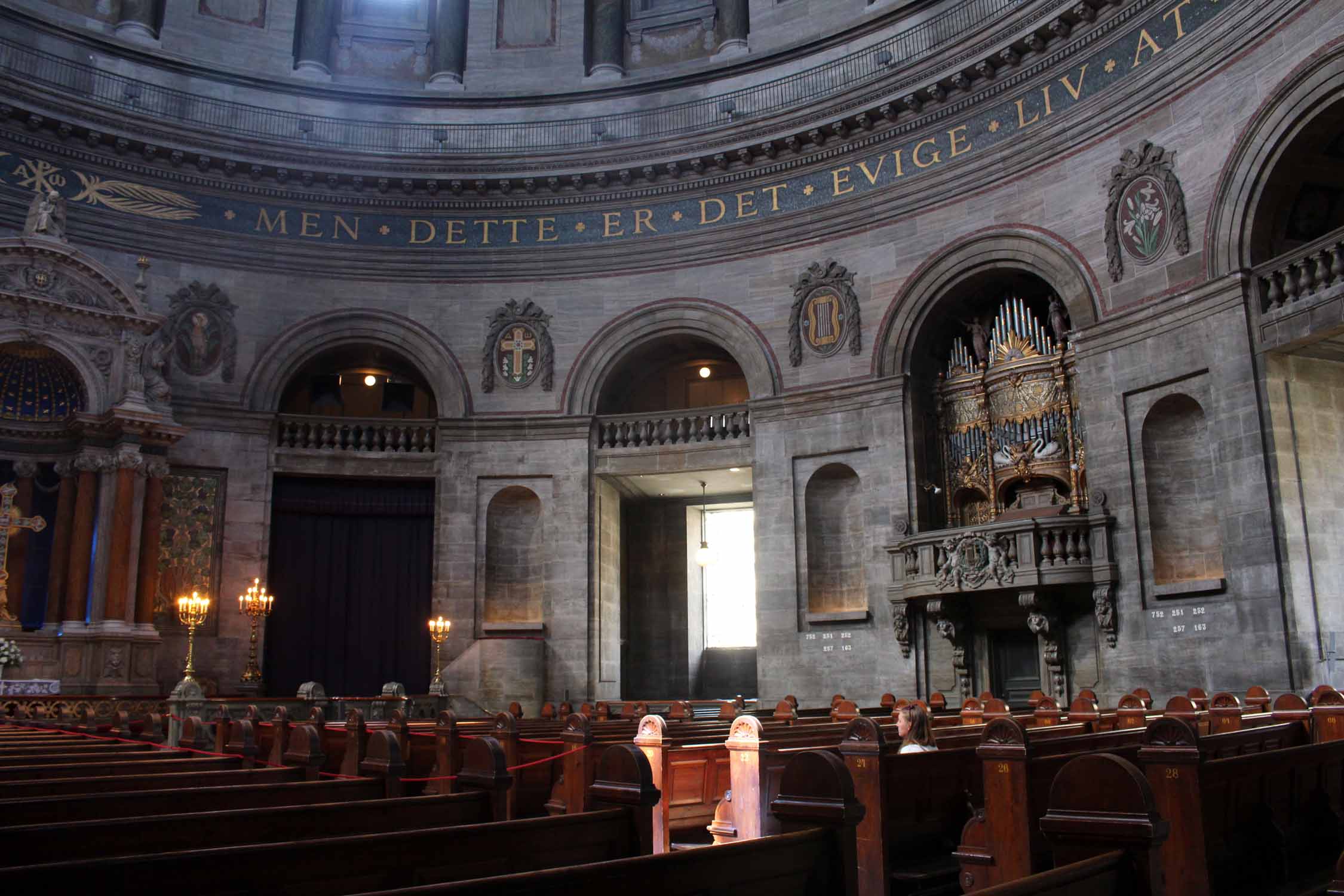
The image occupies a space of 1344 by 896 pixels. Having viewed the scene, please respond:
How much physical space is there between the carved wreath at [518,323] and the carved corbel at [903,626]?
822 centimetres

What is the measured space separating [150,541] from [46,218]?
559cm

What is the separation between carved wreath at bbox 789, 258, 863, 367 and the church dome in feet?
40.2

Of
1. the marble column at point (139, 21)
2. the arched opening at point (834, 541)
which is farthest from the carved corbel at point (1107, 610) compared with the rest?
the marble column at point (139, 21)

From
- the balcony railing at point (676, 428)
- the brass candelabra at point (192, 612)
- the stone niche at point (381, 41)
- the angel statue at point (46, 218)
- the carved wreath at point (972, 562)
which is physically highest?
the stone niche at point (381, 41)

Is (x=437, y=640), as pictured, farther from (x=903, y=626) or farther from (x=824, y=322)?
(x=824, y=322)

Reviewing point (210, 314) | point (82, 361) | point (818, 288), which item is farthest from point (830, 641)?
point (82, 361)

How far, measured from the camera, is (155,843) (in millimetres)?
4113

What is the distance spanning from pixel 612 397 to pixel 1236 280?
12.1 meters

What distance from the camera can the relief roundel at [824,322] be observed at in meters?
19.9

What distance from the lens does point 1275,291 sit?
14047 mm

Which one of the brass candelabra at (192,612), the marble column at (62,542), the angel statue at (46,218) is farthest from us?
the angel statue at (46,218)

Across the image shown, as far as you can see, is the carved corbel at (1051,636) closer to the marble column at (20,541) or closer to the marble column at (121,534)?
the marble column at (121,534)

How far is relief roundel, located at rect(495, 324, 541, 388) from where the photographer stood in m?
21.9

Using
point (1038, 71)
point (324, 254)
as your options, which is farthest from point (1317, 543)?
point (324, 254)
